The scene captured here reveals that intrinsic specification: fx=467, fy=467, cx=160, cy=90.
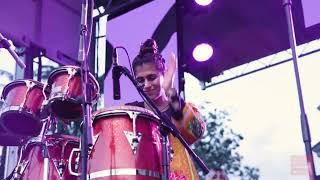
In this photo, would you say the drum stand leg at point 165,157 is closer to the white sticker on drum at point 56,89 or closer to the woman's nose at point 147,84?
the woman's nose at point 147,84

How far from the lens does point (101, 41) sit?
701 cm

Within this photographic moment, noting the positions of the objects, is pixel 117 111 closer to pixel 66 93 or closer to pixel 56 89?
pixel 66 93

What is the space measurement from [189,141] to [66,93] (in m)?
0.98

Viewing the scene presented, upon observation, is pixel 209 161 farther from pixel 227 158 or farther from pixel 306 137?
pixel 306 137

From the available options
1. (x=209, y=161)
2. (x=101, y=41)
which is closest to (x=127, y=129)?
(x=101, y=41)

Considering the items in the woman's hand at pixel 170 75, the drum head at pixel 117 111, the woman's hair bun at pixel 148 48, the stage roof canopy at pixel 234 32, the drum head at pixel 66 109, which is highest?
the stage roof canopy at pixel 234 32

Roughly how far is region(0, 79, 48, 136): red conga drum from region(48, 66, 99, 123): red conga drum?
8.7 inches

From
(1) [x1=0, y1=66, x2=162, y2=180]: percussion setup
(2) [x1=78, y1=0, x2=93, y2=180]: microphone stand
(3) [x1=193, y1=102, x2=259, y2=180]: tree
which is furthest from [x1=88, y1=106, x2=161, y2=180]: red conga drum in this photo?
(3) [x1=193, y1=102, x2=259, y2=180]: tree

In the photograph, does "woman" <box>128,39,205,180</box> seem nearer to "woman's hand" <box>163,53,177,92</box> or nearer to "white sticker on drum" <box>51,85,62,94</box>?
"woman's hand" <box>163,53,177,92</box>

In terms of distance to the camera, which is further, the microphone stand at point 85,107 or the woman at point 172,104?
the woman at point 172,104

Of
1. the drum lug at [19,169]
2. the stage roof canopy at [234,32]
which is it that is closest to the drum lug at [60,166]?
the drum lug at [19,169]

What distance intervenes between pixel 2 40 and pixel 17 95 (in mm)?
796

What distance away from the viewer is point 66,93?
138 inches

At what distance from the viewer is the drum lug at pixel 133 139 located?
2.95 meters
